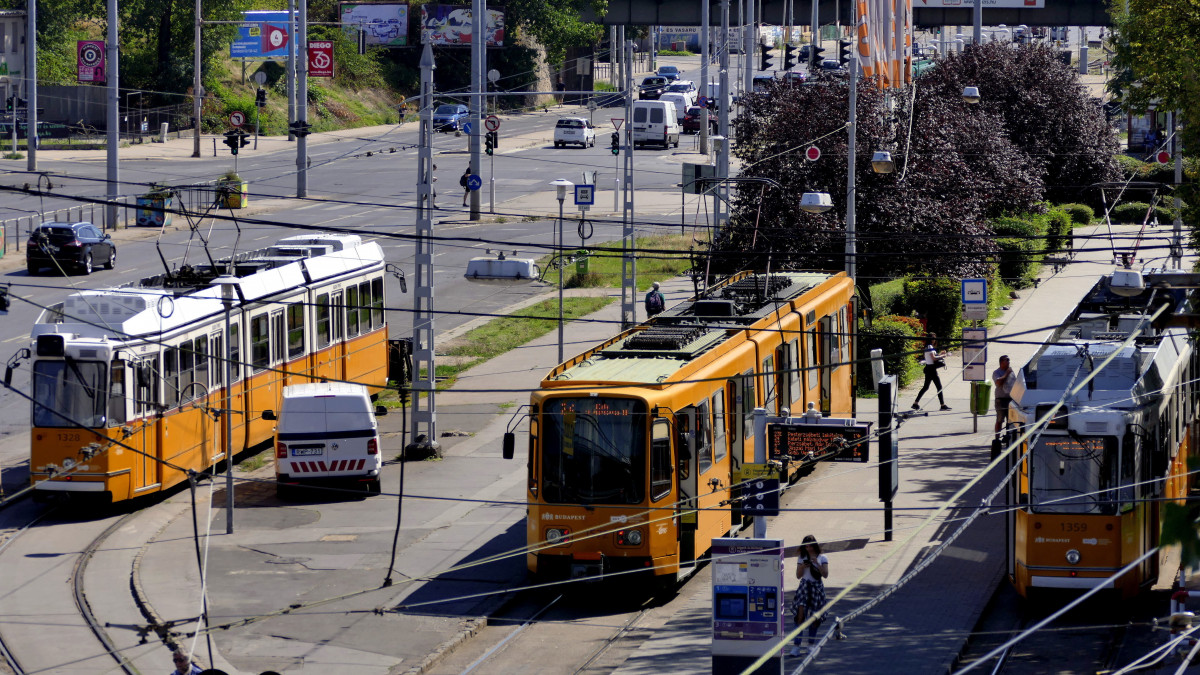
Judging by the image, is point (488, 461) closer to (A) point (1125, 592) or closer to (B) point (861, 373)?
(B) point (861, 373)

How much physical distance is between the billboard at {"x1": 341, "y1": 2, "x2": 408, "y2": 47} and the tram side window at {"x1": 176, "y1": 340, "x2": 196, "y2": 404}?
247 feet

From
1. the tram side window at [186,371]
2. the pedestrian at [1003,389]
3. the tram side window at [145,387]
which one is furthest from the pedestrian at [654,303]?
the tram side window at [145,387]

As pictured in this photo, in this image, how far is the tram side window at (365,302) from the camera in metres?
30.1

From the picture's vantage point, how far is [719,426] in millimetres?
19641

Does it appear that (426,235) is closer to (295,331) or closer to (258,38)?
(295,331)

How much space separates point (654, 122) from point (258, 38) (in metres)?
20.6

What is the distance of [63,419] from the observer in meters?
21.6

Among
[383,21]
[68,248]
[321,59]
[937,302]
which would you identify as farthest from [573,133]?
[937,302]

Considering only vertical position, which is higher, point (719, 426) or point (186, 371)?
point (186, 371)

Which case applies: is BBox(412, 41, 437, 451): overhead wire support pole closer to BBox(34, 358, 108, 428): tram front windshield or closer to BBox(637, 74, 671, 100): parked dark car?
BBox(34, 358, 108, 428): tram front windshield

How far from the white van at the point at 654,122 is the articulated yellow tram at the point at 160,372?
5170cm

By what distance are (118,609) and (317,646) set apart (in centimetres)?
286

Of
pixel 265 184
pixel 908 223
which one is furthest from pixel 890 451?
pixel 265 184

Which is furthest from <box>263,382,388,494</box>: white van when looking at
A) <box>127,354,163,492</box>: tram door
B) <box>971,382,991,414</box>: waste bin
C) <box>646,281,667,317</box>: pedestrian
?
<box>646,281,667,317</box>: pedestrian
